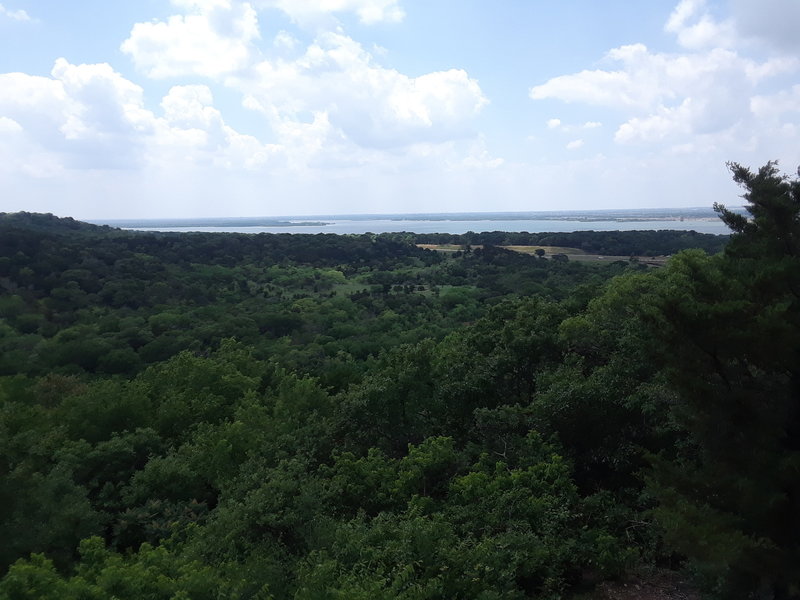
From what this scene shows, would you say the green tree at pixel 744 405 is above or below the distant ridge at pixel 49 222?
below

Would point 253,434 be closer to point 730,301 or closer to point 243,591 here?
point 243,591

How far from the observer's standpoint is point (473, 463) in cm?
1432

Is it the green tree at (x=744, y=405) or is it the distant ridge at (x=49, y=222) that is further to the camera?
the distant ridge at (x=49, y=222)

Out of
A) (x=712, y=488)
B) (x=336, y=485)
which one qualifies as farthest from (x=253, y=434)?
(x=712, y=488)

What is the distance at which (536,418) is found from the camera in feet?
45.9

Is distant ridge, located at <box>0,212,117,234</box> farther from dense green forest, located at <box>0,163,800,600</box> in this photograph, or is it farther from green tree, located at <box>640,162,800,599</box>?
green tree, located at <box>640,162,800,599</box>

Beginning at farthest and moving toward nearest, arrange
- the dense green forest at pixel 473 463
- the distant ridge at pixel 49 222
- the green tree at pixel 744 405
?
the distant ridge at pixel 49 222 < the dense green forest at pixel 473 463 < the green tree at pixel 744 405

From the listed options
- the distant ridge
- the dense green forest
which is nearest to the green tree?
the dense green forest

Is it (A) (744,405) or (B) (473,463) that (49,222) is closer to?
(B) (473,463)

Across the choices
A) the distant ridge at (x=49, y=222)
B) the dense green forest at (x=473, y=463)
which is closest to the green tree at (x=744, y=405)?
the dense green forest at (x=473, y=463)

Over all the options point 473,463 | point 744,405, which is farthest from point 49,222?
point 744,405

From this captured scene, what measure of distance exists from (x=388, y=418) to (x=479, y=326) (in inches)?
339

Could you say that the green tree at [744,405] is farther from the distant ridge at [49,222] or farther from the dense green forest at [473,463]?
the distant ridge at [49,222]

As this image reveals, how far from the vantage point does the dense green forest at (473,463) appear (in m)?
7.70
